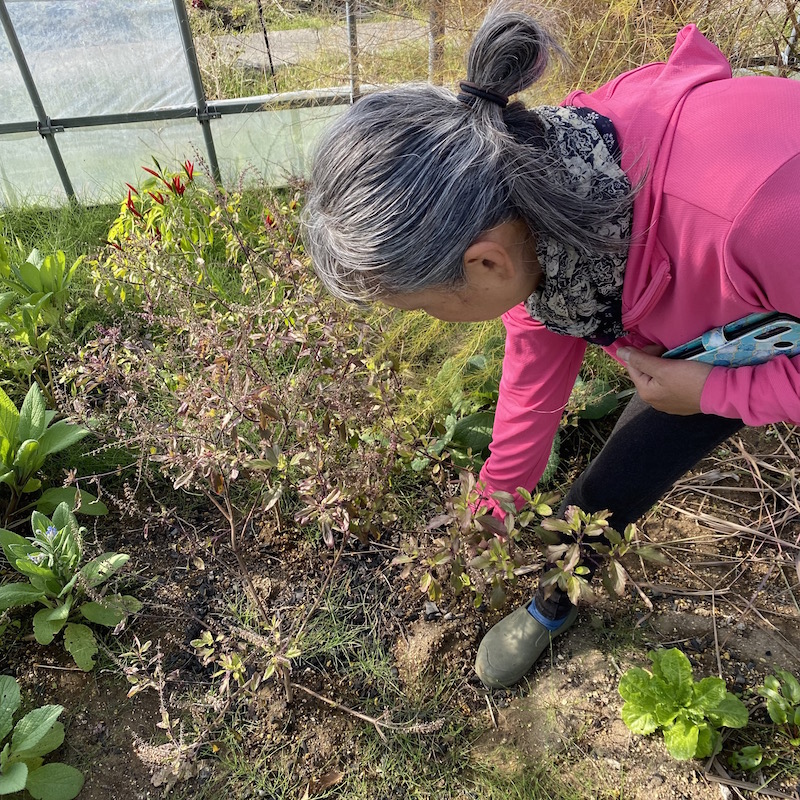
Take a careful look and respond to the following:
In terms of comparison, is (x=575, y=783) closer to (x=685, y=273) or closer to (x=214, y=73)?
(x=685, y=273)

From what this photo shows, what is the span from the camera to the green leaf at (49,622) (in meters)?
1.53

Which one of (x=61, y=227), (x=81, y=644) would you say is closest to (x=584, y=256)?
(x=81, y=644)

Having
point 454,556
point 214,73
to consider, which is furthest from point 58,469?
point 214,73

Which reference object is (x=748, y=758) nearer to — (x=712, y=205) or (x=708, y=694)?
(x=708, y=694)

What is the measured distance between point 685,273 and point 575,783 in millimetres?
1170

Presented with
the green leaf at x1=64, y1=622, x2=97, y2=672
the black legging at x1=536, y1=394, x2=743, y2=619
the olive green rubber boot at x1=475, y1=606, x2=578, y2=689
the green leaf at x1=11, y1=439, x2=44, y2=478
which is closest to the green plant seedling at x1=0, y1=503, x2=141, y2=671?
the green leaf at x1=64, y1=622, x2=97, y2=672

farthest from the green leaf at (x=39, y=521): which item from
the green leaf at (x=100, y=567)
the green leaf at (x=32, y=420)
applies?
the green leaf at (x=32, y=420)

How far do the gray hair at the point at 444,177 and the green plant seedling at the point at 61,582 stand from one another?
111 cm

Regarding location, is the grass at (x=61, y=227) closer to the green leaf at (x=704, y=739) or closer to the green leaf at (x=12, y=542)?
the green leaf at (x=12, y=542)

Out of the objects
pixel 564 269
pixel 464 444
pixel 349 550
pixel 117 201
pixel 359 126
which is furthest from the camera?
pixel 117 201

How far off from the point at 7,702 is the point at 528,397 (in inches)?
53.4

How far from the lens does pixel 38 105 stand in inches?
121

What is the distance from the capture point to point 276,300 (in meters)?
1.89

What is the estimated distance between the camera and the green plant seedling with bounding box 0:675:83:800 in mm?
1315
